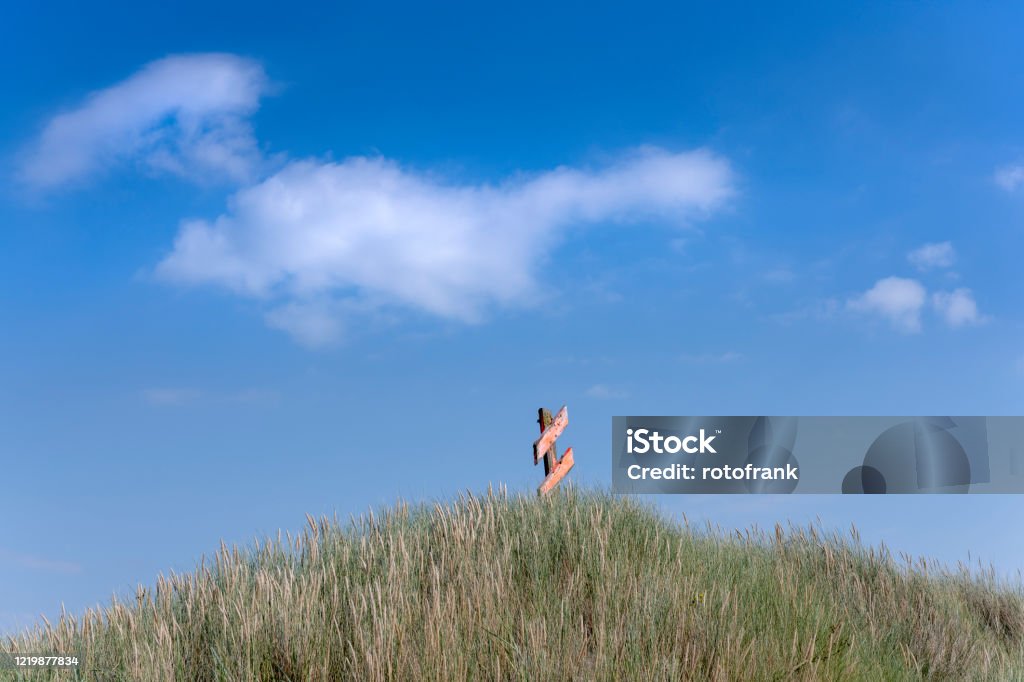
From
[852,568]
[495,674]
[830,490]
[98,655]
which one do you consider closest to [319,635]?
[495,674]

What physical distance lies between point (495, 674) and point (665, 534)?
3.94 metres

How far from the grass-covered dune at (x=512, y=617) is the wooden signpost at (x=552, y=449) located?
Result: 5.92ft

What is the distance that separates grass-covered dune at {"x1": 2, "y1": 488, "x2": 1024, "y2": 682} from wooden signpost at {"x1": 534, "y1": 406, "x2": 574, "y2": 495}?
71.1 inches

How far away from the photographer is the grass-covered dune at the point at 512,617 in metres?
4.80

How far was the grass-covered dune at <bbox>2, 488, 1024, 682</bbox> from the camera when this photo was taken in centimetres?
480

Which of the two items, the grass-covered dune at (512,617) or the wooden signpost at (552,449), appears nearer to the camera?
the grass-covered dune at (512,617)

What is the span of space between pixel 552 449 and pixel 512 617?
17.7 feet

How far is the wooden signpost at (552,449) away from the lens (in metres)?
10.7

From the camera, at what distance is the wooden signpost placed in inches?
421

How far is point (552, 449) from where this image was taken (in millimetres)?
10789

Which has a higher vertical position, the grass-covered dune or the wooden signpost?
the wooden signpost

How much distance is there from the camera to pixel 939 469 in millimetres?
11484

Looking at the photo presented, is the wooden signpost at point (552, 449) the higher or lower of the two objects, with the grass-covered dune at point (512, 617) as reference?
higher

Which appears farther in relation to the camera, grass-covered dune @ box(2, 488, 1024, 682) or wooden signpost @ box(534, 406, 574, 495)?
wooden signpost @ box(534, 406, 574, 495)
